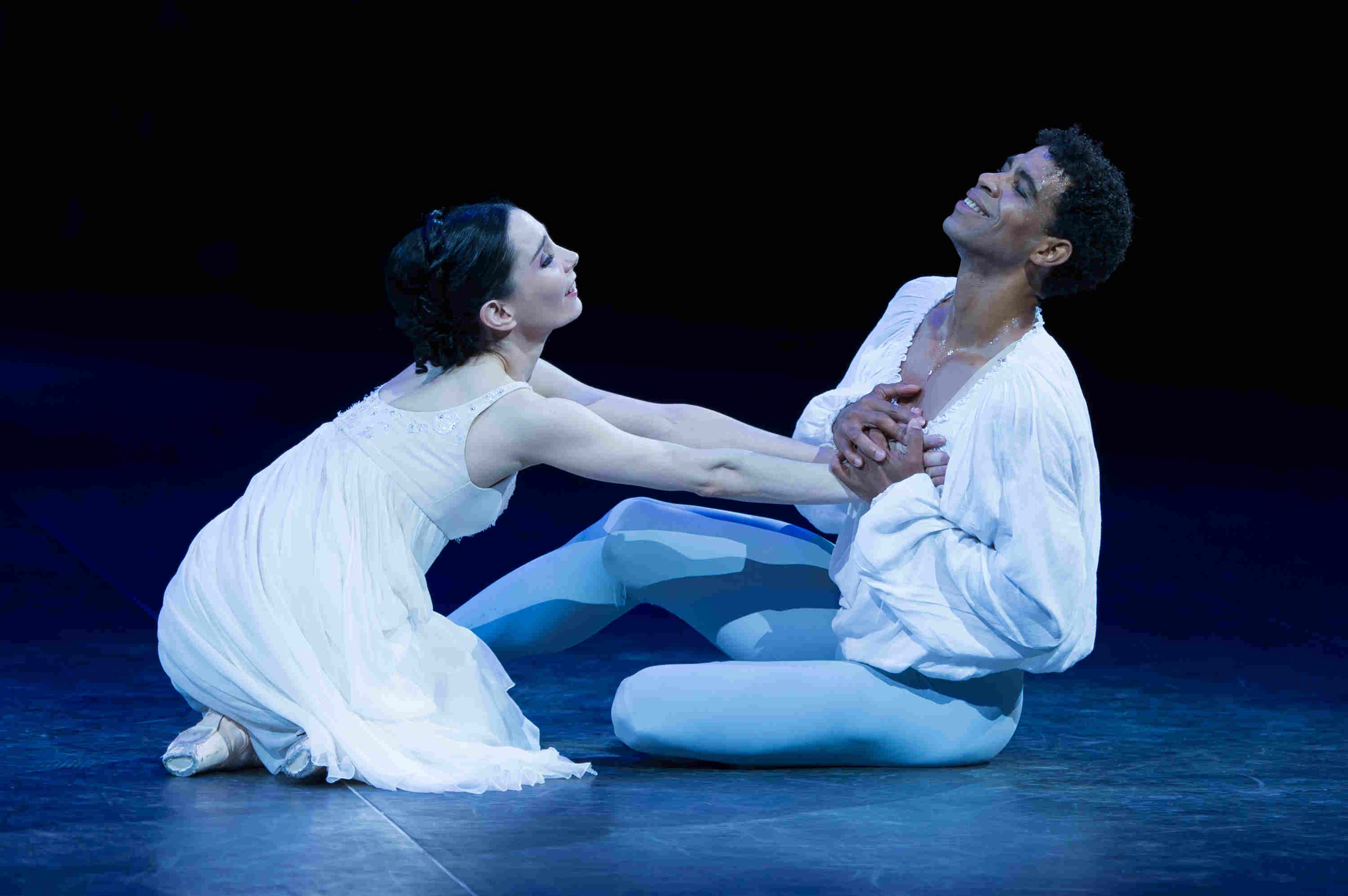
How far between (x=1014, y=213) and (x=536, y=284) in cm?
84

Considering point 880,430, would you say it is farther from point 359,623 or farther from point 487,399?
point 359,623

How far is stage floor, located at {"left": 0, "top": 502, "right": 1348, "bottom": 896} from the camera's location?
229 centimetres

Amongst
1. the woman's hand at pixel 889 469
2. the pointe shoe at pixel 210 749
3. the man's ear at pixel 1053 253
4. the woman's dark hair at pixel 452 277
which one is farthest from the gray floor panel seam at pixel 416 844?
the man's ear at pixel 1053 253

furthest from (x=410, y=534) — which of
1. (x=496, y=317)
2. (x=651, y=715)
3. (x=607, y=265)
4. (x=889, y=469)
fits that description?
(x=607, y=265)

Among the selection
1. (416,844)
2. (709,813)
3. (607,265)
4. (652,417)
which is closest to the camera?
(416,844)

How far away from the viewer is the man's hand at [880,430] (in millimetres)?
2951

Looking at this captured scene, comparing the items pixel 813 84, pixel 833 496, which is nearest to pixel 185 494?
pixel 833 496

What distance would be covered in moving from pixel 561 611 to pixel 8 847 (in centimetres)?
113

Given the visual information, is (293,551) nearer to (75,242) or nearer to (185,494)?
(185,494)

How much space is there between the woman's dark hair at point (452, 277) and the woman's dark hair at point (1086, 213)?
96 centimetres

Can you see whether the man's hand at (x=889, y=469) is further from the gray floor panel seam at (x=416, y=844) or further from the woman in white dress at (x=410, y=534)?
the gray floor panel seam at (x=416, y=844)

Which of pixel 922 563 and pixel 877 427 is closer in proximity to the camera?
pixel 922 563

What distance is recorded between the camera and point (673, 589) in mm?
3242

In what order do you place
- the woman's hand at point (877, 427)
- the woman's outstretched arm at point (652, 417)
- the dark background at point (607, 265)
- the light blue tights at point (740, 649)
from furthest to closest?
the dark background at point (607, 265) < the woman's outstretched arm at point (652, 417) < the woman's hand at point (877, 427) < the light blue tights at point (740, 649)
